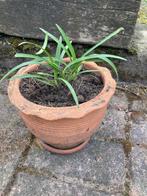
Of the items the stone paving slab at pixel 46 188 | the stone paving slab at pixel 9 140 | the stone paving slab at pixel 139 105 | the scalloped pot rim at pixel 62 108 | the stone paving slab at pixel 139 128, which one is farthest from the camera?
the stone paving slab at pixel 139 105

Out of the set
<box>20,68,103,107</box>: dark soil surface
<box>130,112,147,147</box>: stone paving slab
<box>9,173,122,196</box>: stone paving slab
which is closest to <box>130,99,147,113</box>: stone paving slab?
<box>130,112,147,147</box>: stone paving slab

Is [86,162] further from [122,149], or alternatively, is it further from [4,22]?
[4,22]

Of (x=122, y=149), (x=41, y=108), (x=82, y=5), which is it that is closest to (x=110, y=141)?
(x=122, y=149)

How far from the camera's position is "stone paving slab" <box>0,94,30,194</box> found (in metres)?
1.99

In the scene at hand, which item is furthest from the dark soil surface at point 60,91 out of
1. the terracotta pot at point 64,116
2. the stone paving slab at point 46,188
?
the stone paving slab at point 46,188

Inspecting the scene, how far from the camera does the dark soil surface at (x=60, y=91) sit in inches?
74.5

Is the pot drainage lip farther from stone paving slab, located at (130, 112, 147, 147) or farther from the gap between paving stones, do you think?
stone paving slab, located at (130, 112, 147, 147)

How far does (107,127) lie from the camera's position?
2312mm

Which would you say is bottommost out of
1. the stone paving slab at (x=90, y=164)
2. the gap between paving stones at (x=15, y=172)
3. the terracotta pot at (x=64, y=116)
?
the gap between paving stones at (x=15, y=172)

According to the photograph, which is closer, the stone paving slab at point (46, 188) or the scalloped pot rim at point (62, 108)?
the scalloped pot rim at point (62, 108)

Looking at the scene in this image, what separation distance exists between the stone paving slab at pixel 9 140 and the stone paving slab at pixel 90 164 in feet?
0.28

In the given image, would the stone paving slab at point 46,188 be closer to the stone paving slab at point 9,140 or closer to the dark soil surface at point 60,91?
the stone paving slab at point 9,140

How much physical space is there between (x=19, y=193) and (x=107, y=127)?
80cm

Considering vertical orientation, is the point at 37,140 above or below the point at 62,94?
below
